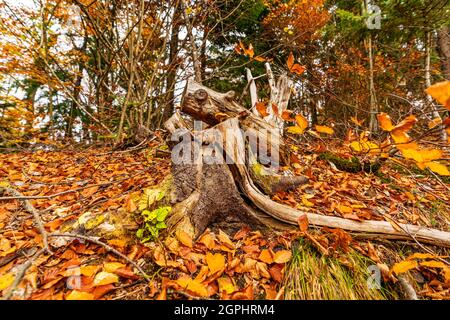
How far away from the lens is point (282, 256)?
4.58ft

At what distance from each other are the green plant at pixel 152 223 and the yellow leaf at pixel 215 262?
1.21 feet

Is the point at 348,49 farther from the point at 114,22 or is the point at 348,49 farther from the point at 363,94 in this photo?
the point at 114,22

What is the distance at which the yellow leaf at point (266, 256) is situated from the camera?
1390 mm

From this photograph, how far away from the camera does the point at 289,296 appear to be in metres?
1.22

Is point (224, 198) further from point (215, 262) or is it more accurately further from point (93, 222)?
point (93, 222)

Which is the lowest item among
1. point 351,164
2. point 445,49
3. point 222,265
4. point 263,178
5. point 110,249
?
point 222,265

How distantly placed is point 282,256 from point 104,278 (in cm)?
105

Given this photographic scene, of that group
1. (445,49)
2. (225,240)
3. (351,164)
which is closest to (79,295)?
(225,240)

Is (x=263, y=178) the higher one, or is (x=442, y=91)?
(x=442, y=91)

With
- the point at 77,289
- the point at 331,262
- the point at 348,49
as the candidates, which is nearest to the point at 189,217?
the point at 77,289

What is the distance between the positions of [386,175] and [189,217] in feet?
7.97

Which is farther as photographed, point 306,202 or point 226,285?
point 306,202

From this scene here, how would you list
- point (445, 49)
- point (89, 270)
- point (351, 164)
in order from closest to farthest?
point (89, 270)
point (351, 164)
point (445, 49)

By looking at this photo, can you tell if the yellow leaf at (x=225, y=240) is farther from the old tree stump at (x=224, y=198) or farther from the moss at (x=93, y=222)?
the moss at (x=93, y=222)
